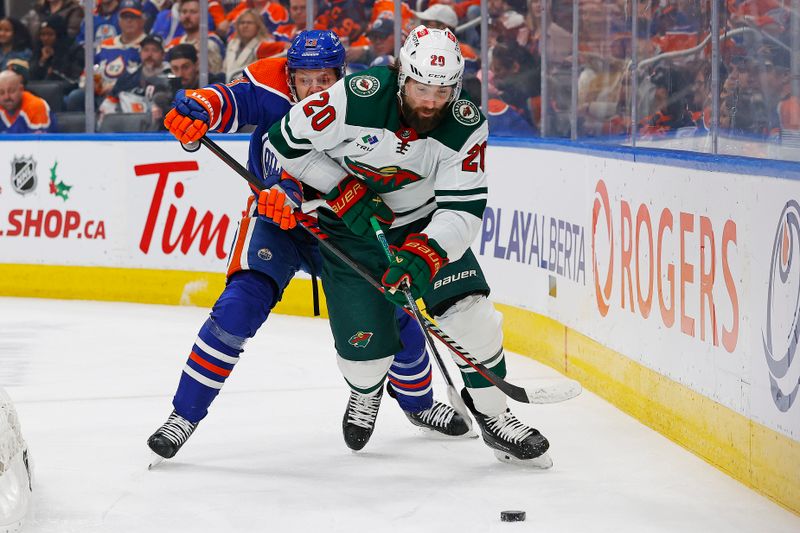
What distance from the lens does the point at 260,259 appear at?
3.56 meters

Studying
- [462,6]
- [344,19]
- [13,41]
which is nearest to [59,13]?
[13,41]

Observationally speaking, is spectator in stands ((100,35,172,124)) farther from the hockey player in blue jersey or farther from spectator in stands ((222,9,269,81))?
the hockey player in blue jersey

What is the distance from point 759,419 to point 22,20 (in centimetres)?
533

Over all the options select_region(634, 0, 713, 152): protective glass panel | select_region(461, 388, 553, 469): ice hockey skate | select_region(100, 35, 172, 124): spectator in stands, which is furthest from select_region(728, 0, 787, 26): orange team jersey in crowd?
select_region(100, 35, 172, 124): spectator in stands

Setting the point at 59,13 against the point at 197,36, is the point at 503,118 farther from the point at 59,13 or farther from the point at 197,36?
the point at 59,13

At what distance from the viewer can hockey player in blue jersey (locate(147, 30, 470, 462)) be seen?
349 centimetres

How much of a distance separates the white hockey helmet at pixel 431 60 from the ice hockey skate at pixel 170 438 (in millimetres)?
1083

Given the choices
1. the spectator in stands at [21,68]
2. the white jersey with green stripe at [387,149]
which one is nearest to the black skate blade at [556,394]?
the white jersey with green stripe at [387,149]

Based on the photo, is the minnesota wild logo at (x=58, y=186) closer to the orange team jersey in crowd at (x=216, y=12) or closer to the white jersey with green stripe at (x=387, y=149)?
the orange team jersey in crowd at (x=216, y=12)

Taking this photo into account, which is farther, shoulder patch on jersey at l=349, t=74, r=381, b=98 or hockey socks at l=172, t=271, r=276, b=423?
hockey socks at l=172, t=271, r=276, b=423

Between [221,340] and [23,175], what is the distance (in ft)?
12.5

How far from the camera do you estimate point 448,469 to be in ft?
11.6

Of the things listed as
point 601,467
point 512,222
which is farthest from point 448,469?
point 512,222

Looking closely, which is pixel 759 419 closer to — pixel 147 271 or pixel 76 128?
pixel 147 271
